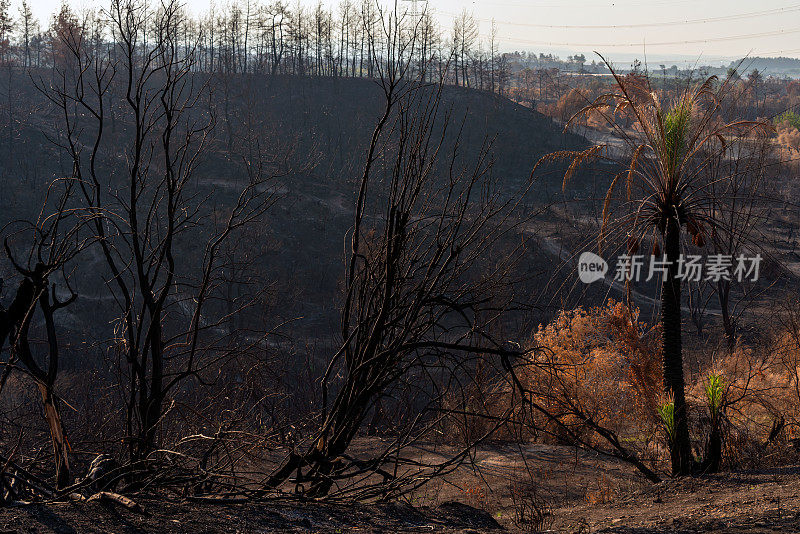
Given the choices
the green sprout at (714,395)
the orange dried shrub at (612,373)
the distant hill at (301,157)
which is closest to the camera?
the green sprout at (714,395)

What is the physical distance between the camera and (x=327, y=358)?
97.4 feet

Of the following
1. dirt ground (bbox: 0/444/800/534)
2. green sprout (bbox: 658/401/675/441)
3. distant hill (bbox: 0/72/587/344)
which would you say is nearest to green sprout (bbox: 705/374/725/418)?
green sprout (bbox: 658/401/675/441)

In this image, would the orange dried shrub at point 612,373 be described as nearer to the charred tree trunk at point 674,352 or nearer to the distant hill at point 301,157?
the charred tree trunk at point 674,352

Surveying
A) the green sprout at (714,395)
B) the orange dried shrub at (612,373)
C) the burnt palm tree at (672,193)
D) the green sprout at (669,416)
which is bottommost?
the orange dried shrub at (612,373)

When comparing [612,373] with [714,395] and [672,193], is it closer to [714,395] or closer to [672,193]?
[714,395]

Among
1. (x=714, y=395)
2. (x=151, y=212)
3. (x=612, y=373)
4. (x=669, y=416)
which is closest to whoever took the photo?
(x=151, y=212)

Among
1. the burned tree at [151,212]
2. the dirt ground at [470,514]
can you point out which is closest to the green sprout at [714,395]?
the dirt ground at [470,514]

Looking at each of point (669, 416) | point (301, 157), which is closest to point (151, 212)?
point (669, 416)

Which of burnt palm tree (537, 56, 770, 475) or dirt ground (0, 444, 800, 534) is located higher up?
burnt palm tree (537, 56, 770, 475)

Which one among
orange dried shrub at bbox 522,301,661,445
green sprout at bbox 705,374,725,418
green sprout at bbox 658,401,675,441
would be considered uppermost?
green sprout at bbox 705,374,725,418

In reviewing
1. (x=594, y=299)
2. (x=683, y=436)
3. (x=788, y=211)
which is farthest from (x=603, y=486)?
(x=788, y=211)

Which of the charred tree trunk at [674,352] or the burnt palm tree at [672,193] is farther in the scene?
the charred tree trunk at [674,352]

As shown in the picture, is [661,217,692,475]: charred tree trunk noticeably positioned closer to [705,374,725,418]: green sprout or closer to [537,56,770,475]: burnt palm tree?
[537,56,770,475]: burnt palm tree

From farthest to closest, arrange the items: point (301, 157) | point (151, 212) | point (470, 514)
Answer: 1. point (301, 157)
2. point (470, 514)
3. point (151, 212)
